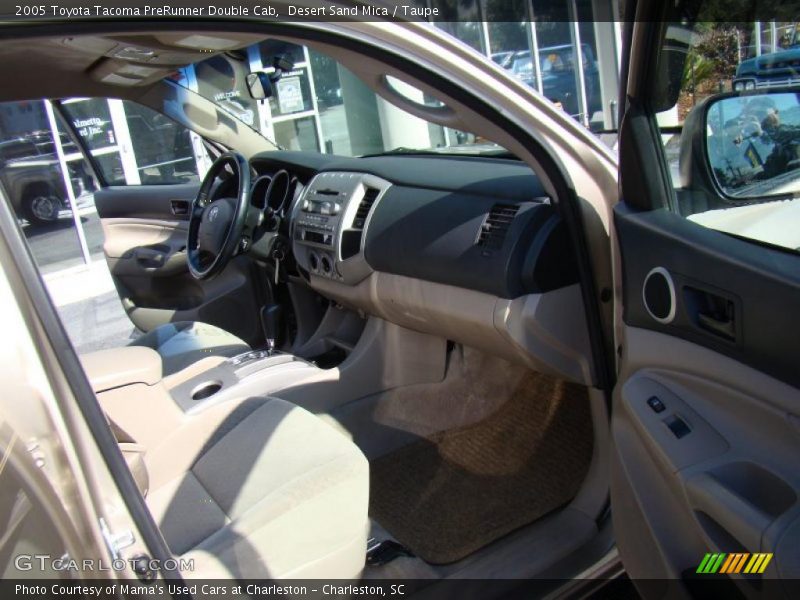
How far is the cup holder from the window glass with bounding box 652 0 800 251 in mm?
1651

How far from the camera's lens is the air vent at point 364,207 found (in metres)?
2.89

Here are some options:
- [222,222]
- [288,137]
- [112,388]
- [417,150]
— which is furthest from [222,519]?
[288,137]

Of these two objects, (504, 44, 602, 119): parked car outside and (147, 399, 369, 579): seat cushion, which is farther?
(504, 44, 602, 119): parked car outside

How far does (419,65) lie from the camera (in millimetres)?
1789

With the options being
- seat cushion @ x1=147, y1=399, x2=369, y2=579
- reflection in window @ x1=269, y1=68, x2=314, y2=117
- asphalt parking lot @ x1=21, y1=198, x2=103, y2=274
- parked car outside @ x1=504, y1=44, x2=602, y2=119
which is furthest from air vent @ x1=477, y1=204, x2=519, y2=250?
parked car outside @ x1=504, y1=44, x2=602, y2=119

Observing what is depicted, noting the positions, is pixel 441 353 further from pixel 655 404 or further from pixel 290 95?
pixel 290 95

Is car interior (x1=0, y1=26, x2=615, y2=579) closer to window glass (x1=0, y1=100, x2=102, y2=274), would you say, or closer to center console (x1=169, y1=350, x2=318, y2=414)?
center console (x1=169, y1=350, x2=318, y2=414)

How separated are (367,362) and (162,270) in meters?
1.57

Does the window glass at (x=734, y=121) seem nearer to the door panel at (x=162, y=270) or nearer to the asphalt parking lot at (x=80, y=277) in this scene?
the door panel at (x=162, y=270)

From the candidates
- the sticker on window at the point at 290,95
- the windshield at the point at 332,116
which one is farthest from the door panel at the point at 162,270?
the sticker on window at the point at 290,95

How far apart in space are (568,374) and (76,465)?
1483mm

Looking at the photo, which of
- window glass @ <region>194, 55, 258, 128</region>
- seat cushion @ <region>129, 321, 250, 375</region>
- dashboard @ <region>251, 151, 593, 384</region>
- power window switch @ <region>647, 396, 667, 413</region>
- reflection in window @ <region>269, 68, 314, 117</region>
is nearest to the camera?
power window switch @ <region>647, 396, 667, 413</region>

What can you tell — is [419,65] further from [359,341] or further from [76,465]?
[359,341]

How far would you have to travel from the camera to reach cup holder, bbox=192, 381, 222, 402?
2.64 meters
